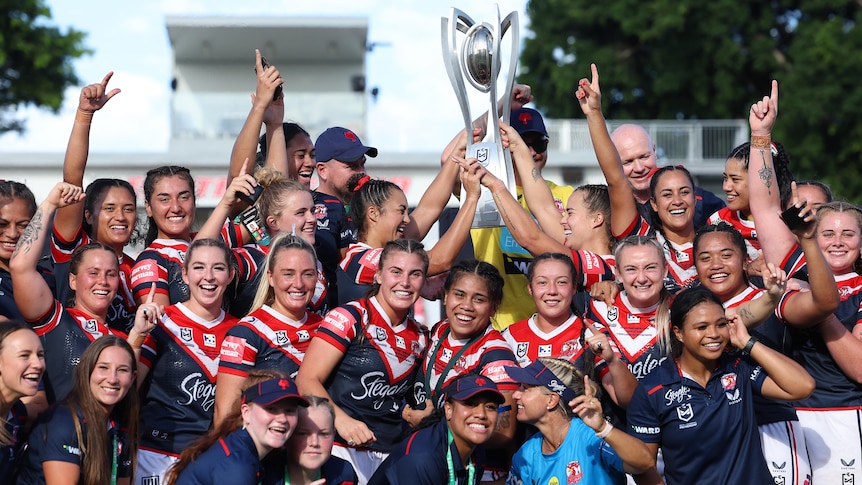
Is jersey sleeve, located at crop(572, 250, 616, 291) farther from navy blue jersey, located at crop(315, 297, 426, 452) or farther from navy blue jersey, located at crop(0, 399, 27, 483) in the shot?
navy blue jersey, located at crop(0, 399, 27, 483)

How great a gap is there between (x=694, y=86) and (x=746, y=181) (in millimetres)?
25417

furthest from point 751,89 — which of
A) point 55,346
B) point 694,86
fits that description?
point 55,346

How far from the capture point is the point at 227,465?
5.09 m

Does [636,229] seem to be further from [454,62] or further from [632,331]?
[454,62]

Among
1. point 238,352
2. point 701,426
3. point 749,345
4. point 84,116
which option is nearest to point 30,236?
point 84,116

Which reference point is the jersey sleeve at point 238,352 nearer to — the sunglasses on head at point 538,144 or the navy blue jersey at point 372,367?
the navy blue jersey at point 372,367

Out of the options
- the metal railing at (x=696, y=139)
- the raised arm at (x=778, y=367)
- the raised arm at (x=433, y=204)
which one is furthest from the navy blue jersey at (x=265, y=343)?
the metal railing at (x=696, y=139)

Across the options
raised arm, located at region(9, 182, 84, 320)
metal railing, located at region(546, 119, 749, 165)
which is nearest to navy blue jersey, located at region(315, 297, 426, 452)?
raised arm, located at region(9, 182, 84, 320)

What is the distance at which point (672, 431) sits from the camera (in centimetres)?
549

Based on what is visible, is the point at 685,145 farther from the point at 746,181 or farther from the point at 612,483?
the point at 612,483

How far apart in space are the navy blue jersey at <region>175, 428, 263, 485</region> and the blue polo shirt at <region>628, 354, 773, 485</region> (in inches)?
73.8

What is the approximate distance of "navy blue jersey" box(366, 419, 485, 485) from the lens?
5.30 m

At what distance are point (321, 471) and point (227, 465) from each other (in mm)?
523

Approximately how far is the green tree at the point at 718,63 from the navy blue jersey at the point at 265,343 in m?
22.6
